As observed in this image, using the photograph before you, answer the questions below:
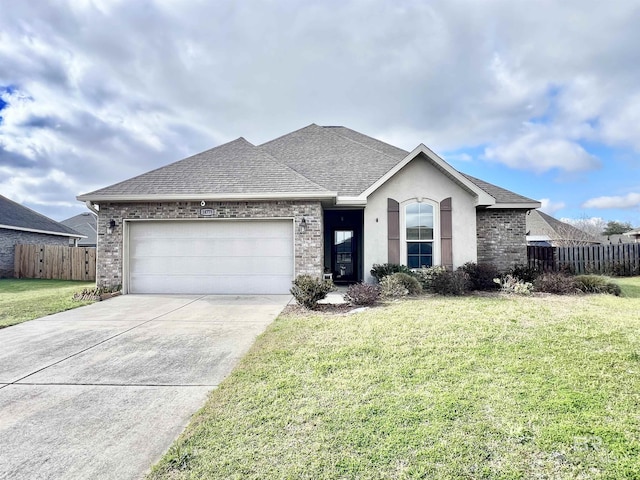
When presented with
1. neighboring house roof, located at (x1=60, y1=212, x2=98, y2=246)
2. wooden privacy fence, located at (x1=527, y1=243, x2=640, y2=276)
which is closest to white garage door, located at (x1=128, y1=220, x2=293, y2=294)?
wooden privacy fence, located at (x1=527, y1=243, x2=640, y2=276)

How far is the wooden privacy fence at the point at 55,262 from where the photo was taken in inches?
669

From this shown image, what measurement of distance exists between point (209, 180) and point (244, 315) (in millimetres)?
5528

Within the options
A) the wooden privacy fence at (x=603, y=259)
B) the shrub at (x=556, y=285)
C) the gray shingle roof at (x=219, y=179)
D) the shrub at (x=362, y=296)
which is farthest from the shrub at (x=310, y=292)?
the wooden privacy fence at (x=603, y=259)

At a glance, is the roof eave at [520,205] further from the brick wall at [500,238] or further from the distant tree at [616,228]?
the distant tree at [616,228]

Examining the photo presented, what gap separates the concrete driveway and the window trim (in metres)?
5.80

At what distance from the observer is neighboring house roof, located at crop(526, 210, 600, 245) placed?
25373mm

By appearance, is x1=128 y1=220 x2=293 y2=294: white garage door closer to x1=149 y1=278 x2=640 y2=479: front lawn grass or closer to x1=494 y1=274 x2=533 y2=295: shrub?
x1=149 y1=278 x2=640 y2=479: front lawn grass

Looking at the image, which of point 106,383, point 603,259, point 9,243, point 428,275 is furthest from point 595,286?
point 9,243

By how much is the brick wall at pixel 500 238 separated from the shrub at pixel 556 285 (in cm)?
245

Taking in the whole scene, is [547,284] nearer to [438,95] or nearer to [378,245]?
[378,245]

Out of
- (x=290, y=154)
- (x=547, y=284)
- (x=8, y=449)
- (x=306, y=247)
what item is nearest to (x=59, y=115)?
(x=290, y=154)

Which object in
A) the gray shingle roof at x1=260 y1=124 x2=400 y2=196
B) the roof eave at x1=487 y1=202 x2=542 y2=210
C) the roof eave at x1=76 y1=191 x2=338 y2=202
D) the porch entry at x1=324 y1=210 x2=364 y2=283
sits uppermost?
the gray shingle roof at x1=260 y1=124 x2=400 y2=196

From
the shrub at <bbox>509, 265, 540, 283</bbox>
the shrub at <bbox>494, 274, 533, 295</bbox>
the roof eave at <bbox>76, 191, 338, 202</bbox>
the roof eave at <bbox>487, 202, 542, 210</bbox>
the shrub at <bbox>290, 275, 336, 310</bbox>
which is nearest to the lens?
the shrub at <bbox>290, 275, 336, 310</bbox>

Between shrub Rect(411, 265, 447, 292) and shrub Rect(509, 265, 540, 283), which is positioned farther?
shrub Rect(509, 265, 540, 283)
